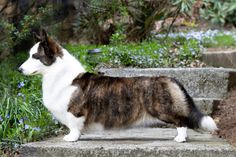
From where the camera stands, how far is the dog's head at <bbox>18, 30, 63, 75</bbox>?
4.18 metres

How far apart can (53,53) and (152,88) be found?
0.78 m

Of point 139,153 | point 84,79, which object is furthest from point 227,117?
point 84,79

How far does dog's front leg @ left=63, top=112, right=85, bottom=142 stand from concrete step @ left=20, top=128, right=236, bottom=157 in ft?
0.18

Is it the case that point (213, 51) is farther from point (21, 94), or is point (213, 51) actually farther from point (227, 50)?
point (21, 94)

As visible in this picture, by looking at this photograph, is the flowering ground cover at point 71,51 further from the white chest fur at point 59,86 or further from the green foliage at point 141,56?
the white chest fur at point 59,86

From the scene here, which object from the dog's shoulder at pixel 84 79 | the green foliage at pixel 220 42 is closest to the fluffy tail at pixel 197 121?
the dog's shoulder at pixel 84 79

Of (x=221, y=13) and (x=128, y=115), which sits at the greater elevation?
(x=221, y=13)

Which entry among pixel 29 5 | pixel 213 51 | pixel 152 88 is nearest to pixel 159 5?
pixel 213 51

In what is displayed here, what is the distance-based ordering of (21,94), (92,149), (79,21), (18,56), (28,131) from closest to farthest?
(92,149) → (28,131) → (21,94) → (18,56) → (79,21)

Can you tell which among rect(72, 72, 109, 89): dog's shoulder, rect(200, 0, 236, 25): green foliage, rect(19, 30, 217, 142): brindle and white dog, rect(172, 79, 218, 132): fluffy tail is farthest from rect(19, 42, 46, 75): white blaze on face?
rect(200, 0, 236, 25): green foliage

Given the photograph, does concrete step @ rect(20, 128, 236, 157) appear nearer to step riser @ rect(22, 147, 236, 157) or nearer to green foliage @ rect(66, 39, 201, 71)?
step riser @ rect(22, 147, 236, 157)

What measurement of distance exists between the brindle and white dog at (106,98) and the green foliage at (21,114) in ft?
1.33

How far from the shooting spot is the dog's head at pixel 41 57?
418 centimetres

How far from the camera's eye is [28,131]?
14.8 feet
